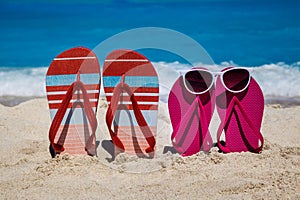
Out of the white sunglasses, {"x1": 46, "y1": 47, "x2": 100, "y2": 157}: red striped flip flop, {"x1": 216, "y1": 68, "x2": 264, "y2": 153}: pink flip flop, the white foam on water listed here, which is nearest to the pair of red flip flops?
{"x1": 46, "y1": 47, "x2": 100, "y2": 157}: red striped flip flop

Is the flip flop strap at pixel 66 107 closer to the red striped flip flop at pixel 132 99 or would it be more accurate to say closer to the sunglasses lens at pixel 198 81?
the red striped flip flop at pixel 132 99

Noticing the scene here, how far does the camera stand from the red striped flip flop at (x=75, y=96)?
8.82 ft

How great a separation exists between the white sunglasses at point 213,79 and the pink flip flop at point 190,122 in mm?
38

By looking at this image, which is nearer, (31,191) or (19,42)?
(31,191)

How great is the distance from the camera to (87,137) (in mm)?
2729

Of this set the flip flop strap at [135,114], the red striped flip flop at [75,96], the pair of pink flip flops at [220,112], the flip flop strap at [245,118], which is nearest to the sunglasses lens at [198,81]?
the pair of pink flip flops at [220,112]

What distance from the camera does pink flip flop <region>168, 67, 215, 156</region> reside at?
2.62 metres

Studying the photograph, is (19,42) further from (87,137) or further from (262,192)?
(262,192)

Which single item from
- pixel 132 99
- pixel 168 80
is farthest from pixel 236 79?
pixel 168 80

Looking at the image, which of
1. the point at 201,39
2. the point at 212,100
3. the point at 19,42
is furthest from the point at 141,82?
the point at 19,42

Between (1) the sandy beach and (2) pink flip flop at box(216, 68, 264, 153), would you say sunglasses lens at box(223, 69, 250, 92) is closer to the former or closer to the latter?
(2) pink flip flop at box(216, 68, 264, 153)

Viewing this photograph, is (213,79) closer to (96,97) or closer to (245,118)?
(245,118)

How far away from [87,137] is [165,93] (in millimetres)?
3074

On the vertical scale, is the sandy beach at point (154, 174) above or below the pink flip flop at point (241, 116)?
below
